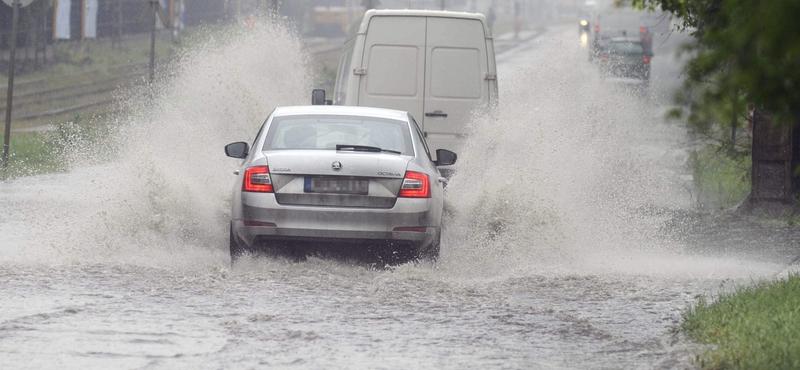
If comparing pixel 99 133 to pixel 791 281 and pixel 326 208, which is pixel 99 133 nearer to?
pixel 326 208

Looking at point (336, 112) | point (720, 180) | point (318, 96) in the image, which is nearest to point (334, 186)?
point (336, 112)

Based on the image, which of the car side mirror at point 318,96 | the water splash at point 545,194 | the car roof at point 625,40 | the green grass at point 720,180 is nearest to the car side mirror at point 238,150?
the water splash at point 545,194

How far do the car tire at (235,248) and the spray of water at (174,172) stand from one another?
0.52 metres

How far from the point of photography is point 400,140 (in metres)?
10.1

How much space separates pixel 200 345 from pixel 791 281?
408cm

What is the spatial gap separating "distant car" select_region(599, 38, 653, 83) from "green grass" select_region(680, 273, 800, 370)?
31693 millimetres

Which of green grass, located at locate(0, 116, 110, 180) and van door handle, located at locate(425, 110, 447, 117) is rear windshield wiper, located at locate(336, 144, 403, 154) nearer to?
van door handle, located at locate(425, 110, 447, 117)

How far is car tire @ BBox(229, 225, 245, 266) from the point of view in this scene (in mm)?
9367

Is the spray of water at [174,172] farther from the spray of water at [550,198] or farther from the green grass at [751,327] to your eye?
the green grass at [751,327]

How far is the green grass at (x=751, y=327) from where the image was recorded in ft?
19.9

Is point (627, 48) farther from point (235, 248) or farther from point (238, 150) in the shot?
point (235, 248)

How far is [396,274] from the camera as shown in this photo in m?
9.14

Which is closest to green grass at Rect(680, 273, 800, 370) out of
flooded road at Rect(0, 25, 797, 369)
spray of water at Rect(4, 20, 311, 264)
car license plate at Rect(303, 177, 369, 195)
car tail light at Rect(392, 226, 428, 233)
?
flooded road at Rect(0, 25, 797, 369)

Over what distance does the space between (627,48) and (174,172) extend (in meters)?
37.6
